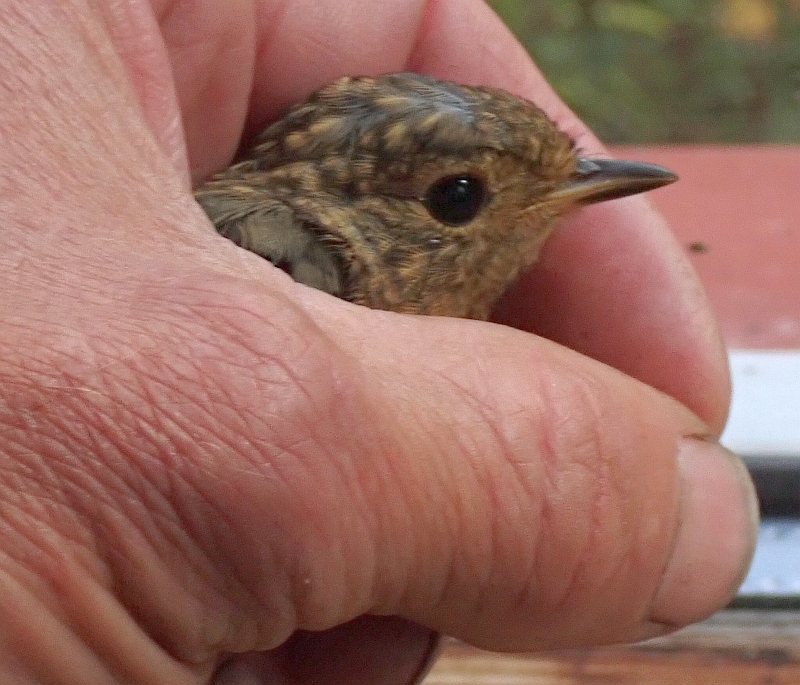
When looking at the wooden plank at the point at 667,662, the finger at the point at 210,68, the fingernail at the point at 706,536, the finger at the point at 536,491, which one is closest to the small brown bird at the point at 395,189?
the finger at the point at 210,68

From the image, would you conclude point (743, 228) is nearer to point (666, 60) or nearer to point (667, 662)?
point (667, 662)

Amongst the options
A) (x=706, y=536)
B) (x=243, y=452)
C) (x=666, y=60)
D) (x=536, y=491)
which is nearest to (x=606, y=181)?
(x=706, y=536)

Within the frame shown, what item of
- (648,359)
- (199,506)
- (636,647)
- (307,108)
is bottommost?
(636,647)

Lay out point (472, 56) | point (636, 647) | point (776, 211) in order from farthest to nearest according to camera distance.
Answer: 1. point (776, 211)
2. point (472, 56)
3. point (636, 647)

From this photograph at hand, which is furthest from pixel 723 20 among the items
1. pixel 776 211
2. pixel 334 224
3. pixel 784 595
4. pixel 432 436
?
pixel 432 436

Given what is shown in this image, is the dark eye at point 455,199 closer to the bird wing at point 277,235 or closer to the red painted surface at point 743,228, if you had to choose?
the bird wing at point 277,235

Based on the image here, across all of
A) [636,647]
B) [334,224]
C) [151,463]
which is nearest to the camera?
[151,463]

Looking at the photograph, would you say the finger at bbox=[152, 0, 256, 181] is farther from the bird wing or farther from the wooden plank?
the wooden plank

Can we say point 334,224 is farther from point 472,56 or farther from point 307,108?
point 472,56
